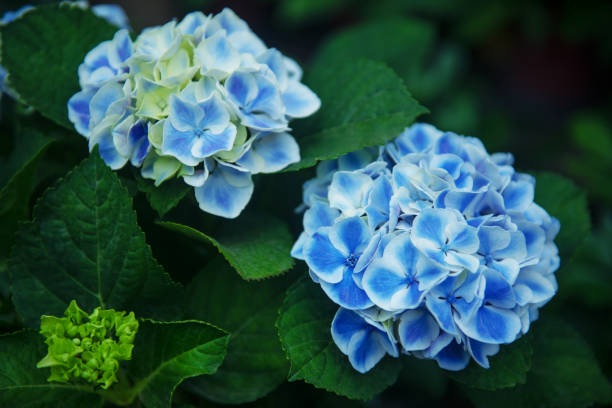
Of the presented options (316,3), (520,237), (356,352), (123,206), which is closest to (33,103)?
(123,206)

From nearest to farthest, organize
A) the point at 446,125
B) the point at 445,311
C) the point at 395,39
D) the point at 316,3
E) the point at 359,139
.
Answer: the point at 445,311 < the point at 359,139 < the point at 395,39 < the point at 446,125 < the point at 316,3

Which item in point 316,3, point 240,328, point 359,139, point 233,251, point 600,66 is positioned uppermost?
point 359,139

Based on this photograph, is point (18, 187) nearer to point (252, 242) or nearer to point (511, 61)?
point (252, 242)

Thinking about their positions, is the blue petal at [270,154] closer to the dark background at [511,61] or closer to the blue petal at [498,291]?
the blue petal at [498,291]

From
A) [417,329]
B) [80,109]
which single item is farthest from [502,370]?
[80,109]

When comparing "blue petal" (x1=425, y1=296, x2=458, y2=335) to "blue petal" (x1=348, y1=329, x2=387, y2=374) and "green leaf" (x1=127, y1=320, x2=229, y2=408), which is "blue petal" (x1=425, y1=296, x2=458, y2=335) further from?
"green leaf" (x1=127, y1=320, x2=229, y2=408)

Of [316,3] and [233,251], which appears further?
[316,3]

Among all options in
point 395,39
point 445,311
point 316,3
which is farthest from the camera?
point 316,3

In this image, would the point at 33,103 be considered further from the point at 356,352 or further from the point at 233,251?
the point at 356,352
